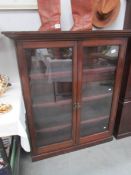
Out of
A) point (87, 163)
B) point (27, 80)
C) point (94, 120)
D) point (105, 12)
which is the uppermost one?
point (105, 12)

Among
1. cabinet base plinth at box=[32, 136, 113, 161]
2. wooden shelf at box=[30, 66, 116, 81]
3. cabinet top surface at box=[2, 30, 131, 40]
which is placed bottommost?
cabinet base plinth at box=[32, 136, 113, 161]

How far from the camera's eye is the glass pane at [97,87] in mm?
1542

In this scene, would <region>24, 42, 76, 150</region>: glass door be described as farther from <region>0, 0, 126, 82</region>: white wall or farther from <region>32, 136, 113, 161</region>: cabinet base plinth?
<region>0, 0, 126, 82</region>: white wall

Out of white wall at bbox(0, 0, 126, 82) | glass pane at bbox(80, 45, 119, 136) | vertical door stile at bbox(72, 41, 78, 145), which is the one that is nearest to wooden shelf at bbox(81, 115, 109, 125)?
glass pane at bbox(80, 45, 119, 136)

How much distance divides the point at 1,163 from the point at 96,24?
149 cm

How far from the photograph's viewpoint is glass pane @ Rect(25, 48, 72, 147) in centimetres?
138

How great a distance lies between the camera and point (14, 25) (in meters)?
1.42

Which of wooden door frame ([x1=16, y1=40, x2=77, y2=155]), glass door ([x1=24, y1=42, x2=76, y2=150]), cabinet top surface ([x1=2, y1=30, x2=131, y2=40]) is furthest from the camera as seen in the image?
glass door ([x1=24, y1=42, x2=76, y2=150])

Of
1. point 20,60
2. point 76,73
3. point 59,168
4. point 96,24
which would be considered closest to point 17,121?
point 20,60

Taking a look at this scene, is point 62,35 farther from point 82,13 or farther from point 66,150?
point 66,150

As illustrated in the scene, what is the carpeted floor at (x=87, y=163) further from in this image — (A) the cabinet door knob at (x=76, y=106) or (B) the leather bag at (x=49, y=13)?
(B) the leather bag at (x=49, y=13)

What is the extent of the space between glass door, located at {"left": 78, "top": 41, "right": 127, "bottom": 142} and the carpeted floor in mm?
207

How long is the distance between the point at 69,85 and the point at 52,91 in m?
0.19

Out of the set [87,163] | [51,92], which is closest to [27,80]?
[51,92]
